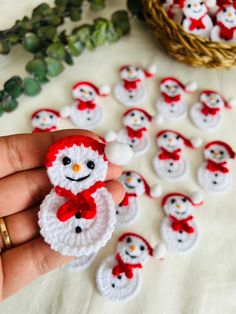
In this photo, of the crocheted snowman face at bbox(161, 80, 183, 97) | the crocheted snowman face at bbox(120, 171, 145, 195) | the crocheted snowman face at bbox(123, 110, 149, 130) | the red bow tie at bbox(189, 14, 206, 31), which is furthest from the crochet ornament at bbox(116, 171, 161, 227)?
the red bow tie at bbox(189, 14, 206, 31)

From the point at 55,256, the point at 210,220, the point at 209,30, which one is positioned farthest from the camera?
the point at 209,30

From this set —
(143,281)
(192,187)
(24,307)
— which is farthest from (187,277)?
(24,307)

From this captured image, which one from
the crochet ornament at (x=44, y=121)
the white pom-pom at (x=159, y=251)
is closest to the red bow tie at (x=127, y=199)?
the white pom-pom at (x=159, y=251)

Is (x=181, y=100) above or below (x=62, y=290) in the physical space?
above

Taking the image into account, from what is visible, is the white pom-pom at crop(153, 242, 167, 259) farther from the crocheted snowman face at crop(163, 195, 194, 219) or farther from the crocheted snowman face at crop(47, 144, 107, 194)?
the crocheted snowman face at crop(47, 144, 107, 194)

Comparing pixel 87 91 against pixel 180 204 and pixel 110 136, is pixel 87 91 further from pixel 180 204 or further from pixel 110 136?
pixel 180 204

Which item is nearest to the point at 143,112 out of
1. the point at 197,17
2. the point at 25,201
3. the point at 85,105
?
the point at 85,105

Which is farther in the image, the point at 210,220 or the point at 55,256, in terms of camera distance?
the point at 210,220

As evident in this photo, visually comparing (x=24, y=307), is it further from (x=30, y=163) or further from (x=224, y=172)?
(x=224, y=172)
